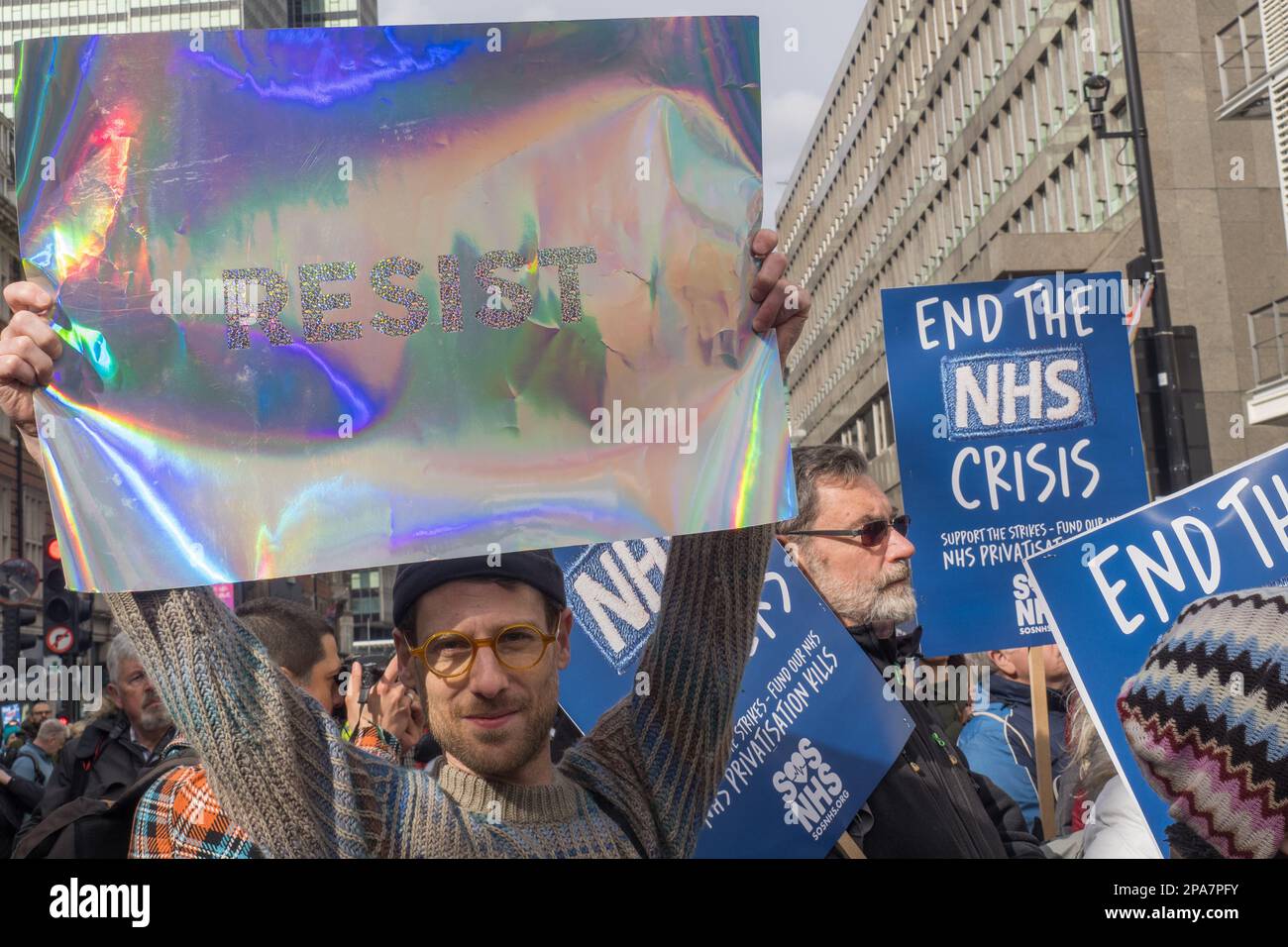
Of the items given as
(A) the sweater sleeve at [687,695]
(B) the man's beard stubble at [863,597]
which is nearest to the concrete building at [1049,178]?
(B) the man's beard stubble at [863,597]

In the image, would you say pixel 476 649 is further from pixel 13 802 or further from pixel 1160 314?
pixel 1160 314

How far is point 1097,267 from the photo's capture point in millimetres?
31047

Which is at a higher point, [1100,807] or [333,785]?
Answer: [333,785]

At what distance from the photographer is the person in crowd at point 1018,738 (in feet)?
17.0

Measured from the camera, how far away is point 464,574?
8.96 feet

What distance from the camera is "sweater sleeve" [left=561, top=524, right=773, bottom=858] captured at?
2.87 meters

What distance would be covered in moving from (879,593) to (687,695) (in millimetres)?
1557

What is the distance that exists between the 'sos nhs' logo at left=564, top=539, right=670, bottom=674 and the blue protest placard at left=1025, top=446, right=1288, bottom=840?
1.03 meters

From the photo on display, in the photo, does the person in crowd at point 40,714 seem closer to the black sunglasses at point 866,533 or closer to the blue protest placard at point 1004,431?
the blue protest placard at point 1004,431

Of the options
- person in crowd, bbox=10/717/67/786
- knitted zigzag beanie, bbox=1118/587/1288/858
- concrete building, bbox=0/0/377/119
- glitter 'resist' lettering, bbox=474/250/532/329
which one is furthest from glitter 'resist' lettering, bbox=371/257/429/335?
concrete building, bbox=0/0/377/119

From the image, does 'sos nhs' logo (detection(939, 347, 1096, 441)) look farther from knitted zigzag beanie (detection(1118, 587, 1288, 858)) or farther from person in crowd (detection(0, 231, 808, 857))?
knitted zigzag beanie (detection(1118, 587, 1288, 858))

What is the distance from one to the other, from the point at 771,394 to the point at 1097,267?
29935 millimetres

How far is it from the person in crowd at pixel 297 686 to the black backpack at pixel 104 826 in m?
0.06

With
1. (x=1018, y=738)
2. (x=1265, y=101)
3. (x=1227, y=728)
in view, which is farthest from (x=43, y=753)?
(x=1265, y=101)
